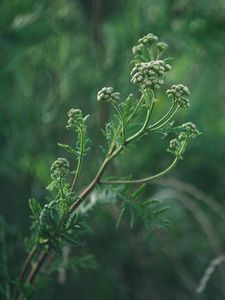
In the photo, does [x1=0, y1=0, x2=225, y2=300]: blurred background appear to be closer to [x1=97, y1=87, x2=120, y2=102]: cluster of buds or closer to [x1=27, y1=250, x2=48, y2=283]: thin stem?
[x1=27, y1=250, x2=48, y2=283]: thin stem

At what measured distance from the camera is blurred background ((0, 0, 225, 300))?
1.75m

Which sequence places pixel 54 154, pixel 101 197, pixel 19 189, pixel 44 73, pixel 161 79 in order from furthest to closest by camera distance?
pixel 44 73, pixel 54 154, pixel 19 189, pixel 101 197, pixel 161 79

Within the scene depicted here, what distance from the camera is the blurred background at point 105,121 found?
68.8 inches

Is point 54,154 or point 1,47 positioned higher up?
point 1,47

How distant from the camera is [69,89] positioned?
6.40ft

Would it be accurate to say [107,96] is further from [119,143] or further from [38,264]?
[38,264]

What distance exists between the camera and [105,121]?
1.91 metres

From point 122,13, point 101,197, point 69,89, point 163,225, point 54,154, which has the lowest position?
point 163,225

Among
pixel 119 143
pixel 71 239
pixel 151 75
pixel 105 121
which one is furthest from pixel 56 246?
pixel 105 121

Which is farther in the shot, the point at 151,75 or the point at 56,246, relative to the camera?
the point at 56,246

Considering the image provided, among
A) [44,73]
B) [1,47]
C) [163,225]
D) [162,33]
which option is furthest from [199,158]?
[163,225]

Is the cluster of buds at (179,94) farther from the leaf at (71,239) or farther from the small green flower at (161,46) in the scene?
the leaf at (71,239)

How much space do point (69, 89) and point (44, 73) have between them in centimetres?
15

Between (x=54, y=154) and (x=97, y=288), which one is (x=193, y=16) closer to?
(x=54, y=154)
